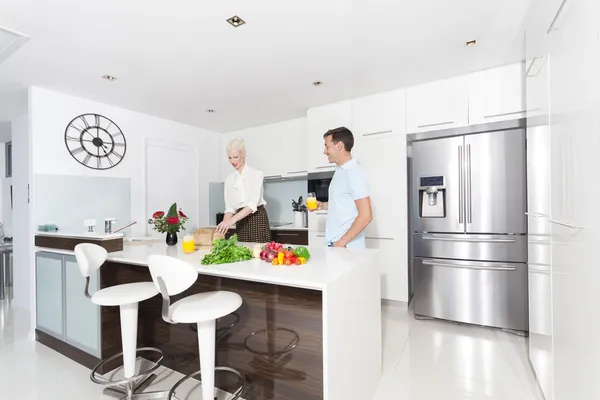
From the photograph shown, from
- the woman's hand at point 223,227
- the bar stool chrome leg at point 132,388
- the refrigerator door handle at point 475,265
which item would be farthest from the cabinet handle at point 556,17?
the bar stool chrome leg at point 132,388

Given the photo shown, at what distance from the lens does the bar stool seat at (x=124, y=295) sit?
62.6 inches

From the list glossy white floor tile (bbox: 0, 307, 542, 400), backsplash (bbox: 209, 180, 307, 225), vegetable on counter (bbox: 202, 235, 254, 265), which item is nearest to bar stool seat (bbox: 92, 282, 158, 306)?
vegetable on counter (bbox: 202, 235, 254, 265)

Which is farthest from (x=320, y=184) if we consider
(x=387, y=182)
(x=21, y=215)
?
(x=21, y=215)

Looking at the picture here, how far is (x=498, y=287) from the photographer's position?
8.52ft

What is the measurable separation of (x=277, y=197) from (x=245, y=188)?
2.23m

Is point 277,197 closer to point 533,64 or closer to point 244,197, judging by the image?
point 244,197

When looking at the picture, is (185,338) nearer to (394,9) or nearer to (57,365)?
(57,365)

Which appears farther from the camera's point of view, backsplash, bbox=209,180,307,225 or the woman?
backsplash, bbox=209,180,307,225

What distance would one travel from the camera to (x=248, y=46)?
2.25 meters

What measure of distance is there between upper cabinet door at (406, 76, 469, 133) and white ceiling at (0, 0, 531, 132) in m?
0.12

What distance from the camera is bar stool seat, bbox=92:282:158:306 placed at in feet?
5.22

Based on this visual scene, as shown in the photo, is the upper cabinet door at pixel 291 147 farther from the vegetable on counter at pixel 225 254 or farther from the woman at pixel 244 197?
the vegetable on counter at pixel 225 254

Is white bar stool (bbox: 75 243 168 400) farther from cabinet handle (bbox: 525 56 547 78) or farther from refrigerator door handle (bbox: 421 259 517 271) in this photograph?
cabinet handle (bbox: 525 56 547 78)

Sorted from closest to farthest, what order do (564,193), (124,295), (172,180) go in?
1. (564,193)
2. (124,295)
3. (172,180)
